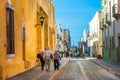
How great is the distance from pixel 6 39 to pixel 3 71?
266 cm

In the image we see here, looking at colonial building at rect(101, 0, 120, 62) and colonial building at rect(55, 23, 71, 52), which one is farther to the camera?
colonial building at rect(55, 23, 71, 52)

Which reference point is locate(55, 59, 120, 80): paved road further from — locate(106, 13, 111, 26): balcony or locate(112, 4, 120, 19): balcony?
locate(106, 13, 111, 26): balcony

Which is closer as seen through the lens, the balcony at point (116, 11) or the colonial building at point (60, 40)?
the balcony at point (116, 11)

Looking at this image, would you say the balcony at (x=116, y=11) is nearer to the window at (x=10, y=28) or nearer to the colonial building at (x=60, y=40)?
the window at (x=10, y=28)

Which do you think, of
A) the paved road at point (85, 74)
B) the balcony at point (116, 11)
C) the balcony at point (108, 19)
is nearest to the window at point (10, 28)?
the paved road at point (85, 74)

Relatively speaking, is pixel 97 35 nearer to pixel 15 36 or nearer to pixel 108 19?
pixel 108 19

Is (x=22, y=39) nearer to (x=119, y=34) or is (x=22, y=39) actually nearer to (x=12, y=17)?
(x=12, y=17)

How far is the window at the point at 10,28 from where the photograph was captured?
80.1 ft

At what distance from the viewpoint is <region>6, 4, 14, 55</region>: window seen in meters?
24.4

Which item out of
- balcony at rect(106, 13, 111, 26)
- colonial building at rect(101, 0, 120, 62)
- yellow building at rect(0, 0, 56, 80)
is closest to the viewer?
yellow building at rect(0, 0, 56, 80)

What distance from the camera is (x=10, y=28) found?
25172 mm

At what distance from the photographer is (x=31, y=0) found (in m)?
35.9

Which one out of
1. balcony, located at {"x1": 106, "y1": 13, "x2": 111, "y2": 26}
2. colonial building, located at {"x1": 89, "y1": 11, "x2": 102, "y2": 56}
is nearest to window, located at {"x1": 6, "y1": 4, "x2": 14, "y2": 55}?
balcony, located at {"x1": 106, "y1": 13, "x2": 111, "y2": 26}

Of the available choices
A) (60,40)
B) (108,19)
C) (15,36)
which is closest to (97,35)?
(60,40)
